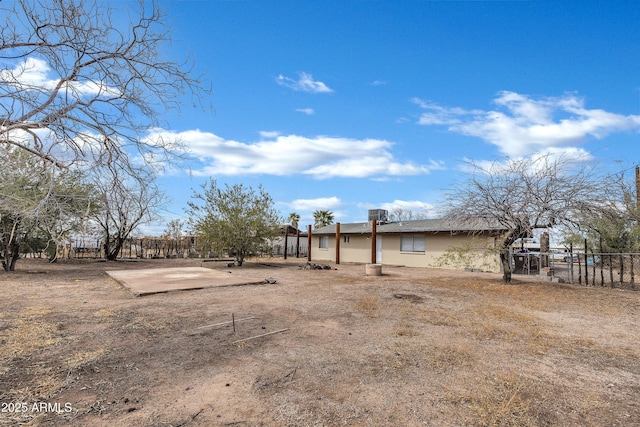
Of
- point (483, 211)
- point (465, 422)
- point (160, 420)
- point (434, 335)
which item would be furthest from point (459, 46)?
point (160, 420)

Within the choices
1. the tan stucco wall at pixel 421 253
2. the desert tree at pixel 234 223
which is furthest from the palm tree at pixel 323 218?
the desert tree at pixel 234 223

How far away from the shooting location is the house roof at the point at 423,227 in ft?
47.6

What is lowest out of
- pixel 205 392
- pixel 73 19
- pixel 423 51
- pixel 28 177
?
pixel 205 392

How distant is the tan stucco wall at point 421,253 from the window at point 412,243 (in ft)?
0.82

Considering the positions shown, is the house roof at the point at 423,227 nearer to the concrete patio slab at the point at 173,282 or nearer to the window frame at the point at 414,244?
the window frame at the point at 414,244

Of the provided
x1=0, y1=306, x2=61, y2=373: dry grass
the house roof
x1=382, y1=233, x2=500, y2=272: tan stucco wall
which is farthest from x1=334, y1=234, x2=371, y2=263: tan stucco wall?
x1=0, y1=306, x2=61, y2=373: dry grass

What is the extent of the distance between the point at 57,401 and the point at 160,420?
3.78ft

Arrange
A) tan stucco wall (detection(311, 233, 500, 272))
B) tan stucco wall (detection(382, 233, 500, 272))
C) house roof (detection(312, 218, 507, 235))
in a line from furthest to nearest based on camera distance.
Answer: tan stucco wall (detection(382, 233, 500, 272)), tan stucco wall (detection(311, 233, 500, 272)), house roof (detection(312, 218, 507, 235))

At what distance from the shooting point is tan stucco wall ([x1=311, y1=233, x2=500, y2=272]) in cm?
1758

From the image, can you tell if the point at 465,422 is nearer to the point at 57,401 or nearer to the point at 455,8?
the point at 57,401

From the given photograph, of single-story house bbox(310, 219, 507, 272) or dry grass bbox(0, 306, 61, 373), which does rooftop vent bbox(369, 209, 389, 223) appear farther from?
dry grass bbox(0, 306, 61, 373)

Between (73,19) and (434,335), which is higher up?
(73,19)

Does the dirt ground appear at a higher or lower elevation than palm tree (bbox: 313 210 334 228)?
lower

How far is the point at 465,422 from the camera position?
2936 millimetres
